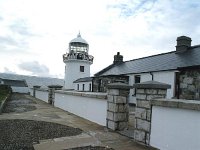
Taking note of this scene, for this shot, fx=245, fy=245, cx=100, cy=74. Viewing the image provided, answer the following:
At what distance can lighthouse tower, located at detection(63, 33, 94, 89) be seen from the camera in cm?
3869

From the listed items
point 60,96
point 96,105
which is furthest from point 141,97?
point 60,96

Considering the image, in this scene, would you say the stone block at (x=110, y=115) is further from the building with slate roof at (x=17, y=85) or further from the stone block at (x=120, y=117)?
the building with slate roof at (x=17, y=85)

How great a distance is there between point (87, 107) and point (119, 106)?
3.31 meters

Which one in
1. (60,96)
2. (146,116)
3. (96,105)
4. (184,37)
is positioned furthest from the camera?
(184,37)

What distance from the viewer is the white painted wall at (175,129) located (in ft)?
16.9

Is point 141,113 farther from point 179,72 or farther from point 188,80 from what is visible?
point 179,72

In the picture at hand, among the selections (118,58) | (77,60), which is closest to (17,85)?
(77,60)

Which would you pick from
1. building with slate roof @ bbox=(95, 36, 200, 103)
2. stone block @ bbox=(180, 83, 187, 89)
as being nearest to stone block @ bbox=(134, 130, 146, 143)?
building with slate roof @ bbox=(95, 36, 200, 103)

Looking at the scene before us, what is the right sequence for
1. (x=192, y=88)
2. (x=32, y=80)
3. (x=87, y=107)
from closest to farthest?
(x=87, y=107) < (x=192, y=88) < (x=32, y=80)

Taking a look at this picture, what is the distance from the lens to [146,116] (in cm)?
680

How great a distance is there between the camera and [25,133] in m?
7.69

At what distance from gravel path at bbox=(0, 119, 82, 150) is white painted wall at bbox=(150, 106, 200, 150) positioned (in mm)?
2772

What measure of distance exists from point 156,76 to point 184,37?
4.97 m

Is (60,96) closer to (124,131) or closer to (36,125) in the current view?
(36,125)
